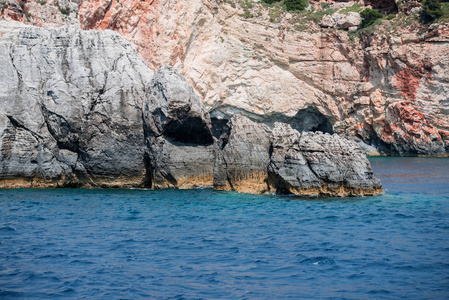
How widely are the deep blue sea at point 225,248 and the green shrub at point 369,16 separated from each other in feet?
116

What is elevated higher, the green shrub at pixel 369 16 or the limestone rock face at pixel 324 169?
the green shrub at pixel 369 16

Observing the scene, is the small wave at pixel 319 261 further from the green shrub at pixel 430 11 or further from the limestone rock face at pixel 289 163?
the green shrub at pixel 430 11

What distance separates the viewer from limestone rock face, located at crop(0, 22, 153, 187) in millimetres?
21453

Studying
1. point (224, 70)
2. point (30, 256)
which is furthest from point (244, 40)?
point (30, 256)

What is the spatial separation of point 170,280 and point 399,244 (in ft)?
20.0

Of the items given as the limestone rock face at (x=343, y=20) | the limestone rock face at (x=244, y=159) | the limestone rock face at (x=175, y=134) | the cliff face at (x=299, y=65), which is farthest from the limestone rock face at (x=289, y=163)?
the limestone rock face at (x=343, y=20)

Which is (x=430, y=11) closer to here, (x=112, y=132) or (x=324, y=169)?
(x=324, y=169)

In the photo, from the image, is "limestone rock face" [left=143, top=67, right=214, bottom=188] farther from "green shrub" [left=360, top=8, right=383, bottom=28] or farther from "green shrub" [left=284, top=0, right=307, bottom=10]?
"green shrub" [left=284, top=0, right=307, bottom=10]

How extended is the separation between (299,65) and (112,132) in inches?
1183

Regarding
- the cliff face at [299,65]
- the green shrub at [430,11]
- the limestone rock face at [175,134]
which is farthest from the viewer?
the green shrub at [430,11]

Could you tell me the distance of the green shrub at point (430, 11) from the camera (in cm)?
4297

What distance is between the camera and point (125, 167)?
21906mm

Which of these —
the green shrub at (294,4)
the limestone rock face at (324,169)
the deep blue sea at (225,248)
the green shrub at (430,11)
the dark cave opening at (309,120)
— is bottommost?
the deep blue sea at (225,248)

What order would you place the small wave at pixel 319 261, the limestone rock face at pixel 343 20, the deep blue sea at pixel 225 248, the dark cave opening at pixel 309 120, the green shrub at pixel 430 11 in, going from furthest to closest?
the limestone rock face at pixel 343 20 → the dark cave opening at pixel 309 120 → the green shrub at pixel 430 11 → the small wave at pixel 319 261 → the deep blue sea at pixel 225 248
